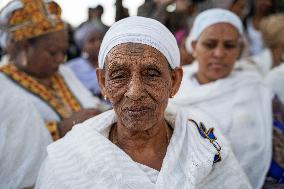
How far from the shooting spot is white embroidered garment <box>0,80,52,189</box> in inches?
118

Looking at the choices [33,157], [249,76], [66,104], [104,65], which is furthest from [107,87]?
[249,76]

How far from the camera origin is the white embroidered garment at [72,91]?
12.1ft

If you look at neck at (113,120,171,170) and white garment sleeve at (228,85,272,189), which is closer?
neck at (113,120,171,170)

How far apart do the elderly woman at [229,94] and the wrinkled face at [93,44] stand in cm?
208

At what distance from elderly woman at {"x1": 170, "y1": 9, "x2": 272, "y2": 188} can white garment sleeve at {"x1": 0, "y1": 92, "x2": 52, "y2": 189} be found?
43.5 inches

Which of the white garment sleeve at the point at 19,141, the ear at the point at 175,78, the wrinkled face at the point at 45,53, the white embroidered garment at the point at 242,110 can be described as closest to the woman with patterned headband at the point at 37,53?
the wrinkled face at the point at 45,53

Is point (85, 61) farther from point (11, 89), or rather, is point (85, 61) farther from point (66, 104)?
point (11, 89)

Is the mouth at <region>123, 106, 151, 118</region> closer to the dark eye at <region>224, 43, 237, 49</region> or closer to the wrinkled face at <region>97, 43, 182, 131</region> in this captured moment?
the wrinkled face at <region>97, 43, 182, 131</region>

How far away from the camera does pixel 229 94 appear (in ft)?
12.6

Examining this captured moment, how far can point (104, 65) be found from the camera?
2494mm

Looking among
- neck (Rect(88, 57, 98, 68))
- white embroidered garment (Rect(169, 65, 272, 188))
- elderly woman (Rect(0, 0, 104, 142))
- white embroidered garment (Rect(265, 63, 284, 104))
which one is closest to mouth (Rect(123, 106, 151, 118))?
white embroidered garment (Rect(169, 65, 272, 188))

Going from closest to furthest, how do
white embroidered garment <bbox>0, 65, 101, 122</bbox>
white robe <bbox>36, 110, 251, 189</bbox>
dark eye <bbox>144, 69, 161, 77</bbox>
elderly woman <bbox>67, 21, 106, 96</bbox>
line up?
white robe <bbox>36, 110, 251, 189</bbox> → dark eye <bbox>144, 69, 161, 77</bbox> → white embroidered garment <bbox>0, 65, 101, 122</bbox> → elderly woman <bbox>67, 21, 106, 96</bbox>

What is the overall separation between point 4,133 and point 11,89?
0.39 m

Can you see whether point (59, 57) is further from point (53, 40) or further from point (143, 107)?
point (143, 107)
